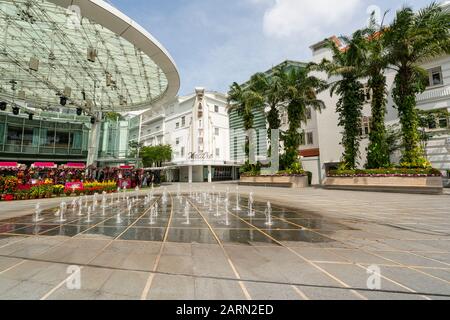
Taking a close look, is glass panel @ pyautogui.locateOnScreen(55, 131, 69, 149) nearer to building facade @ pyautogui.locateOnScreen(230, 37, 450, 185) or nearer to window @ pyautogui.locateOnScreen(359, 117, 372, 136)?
building facade @ pyautogui.locateOnScreen(230, 37, 450, 185)

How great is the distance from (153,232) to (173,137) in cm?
4243

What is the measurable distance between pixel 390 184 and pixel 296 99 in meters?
11.3

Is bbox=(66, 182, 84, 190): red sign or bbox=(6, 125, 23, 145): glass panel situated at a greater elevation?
bbox=(6, 125, 23, 145): glass panel

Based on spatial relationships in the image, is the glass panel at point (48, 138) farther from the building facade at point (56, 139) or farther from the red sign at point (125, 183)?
the red sign at point (125, 183)

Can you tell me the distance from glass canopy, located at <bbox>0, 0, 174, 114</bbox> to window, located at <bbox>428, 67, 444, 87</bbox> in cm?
→ 2464

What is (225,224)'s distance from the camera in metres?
7.01

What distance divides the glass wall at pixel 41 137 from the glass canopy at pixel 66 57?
7.77 metres

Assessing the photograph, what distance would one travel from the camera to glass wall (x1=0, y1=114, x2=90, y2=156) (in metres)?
35.5

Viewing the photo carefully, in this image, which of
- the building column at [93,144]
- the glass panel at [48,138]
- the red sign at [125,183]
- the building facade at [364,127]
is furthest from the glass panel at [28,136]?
the building facade at [364,127]

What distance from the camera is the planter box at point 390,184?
14305 mm

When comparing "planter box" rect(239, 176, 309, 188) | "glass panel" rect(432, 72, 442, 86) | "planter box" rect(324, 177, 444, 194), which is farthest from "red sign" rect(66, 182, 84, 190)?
"glass panel" rect(432, 72, 442, 86)

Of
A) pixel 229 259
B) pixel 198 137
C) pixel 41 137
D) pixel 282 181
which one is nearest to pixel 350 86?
pixel 282 181
